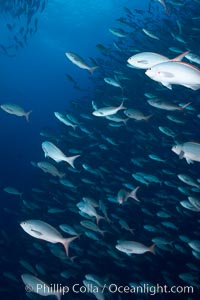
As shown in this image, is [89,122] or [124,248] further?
[89,122]

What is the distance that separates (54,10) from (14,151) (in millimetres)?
22457

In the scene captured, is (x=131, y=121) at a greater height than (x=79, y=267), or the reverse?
(x=131, y=121)

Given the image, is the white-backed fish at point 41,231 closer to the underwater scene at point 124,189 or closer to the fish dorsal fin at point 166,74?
the underwater scene at point 124,189

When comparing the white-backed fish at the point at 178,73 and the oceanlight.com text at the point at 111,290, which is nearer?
the white-backed fish at the point at 178,73

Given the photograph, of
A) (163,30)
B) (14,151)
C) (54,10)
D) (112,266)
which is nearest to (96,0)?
(54,10)

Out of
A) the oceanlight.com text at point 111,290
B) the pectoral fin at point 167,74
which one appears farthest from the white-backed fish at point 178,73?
the oceanlight.com text at point 111,290

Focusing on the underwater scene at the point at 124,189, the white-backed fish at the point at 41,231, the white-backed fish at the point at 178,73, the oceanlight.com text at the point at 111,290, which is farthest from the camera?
the underwater scene at the point at 124,189

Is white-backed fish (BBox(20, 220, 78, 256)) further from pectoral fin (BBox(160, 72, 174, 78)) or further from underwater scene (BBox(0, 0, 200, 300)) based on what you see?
pectoral fin (BBox(160, 72, 174, 78))

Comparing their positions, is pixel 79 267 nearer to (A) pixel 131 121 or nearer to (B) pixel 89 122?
(A) pixel 131 121

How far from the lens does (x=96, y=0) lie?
114ft

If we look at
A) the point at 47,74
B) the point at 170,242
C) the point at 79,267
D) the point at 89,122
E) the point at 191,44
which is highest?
the point at 191,44

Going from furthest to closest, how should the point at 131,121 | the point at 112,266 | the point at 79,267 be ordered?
the point at 131,121
the point at 112,266
the point at 79,267

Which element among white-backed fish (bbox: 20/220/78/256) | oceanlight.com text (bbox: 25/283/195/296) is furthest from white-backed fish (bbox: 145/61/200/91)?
oceanlight.com text (bbox: 25/283/195/296)

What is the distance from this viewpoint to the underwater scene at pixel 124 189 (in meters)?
6.17
